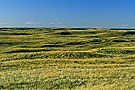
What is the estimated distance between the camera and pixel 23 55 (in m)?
52.5

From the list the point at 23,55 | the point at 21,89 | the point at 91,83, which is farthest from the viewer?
the point at 23,55

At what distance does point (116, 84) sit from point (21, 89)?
7.07 m

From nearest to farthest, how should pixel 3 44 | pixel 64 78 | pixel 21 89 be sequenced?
1. pixel 21 89
2. pixel 64 78
3. pixel 3 44

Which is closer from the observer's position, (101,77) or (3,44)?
(101,77)

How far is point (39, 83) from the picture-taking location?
20.8 metres

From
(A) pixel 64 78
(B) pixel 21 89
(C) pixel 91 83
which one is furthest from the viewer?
(A) pixel 64 78

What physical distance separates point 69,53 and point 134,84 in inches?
1365

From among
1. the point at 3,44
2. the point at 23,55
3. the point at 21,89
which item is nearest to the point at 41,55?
the point at 23,55

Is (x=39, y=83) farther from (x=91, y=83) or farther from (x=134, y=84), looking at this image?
(x=134, y=84)

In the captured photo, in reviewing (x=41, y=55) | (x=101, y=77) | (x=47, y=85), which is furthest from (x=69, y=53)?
(x=47, y=85)

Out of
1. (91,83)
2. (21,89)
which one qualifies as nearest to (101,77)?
(91,83)

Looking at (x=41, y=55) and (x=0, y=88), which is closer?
(x=0, y=88)

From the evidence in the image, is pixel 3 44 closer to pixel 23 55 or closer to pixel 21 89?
pixel 23 55

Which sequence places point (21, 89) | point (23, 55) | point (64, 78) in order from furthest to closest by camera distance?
point (23, 55)
point (64, 78)
point (21, 89)
